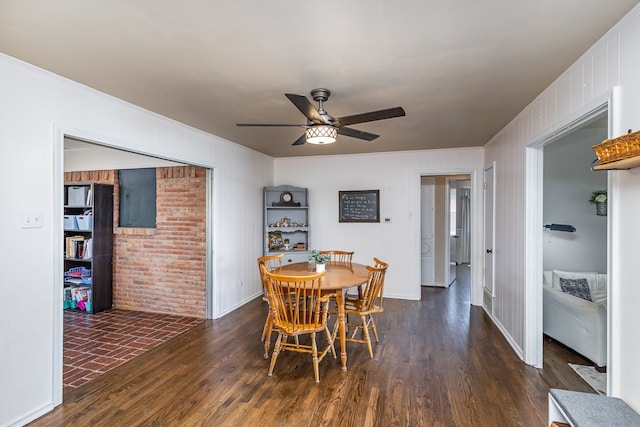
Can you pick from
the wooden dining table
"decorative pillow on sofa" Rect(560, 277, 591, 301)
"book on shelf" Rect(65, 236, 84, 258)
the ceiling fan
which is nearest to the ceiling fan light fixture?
the ceiling fan

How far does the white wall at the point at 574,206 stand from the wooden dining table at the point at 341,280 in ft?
8.91

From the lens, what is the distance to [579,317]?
3025 millimetres

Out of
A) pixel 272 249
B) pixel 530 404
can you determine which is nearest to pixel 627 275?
pixel 530 404

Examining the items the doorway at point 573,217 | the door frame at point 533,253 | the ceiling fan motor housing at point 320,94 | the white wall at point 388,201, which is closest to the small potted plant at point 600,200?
the doorway at point 573,217

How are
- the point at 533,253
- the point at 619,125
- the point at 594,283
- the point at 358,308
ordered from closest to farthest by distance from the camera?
the point at 619,125
the point at 533,253
the point at 358,308
the point at 594,283

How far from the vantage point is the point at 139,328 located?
3938mm

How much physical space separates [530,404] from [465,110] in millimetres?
2559

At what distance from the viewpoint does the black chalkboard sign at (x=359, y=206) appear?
17.8ft

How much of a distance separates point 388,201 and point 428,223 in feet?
4.24

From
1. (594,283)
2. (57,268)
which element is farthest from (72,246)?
(594,283)

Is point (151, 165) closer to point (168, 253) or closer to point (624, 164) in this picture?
point (168, 253)

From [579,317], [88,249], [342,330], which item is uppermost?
[88,249]

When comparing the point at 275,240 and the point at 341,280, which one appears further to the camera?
the point at 275,240

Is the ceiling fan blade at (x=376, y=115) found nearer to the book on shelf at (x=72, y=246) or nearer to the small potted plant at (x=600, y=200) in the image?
the small potted plant at (x=600, y=200)
